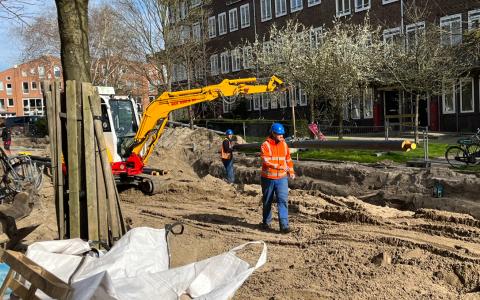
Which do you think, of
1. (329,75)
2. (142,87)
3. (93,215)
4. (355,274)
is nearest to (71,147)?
(93,215)

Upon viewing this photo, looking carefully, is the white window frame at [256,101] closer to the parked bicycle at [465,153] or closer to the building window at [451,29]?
the building window at [451,29]

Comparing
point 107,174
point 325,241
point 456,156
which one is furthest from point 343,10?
point 107,174

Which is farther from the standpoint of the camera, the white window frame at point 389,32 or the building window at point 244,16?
the building window at point 244,16

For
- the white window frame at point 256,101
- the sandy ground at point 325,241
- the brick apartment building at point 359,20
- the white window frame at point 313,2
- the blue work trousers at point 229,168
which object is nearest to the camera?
the sandy ground at point 325,241

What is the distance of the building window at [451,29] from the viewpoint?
20953mm

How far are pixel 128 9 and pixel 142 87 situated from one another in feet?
34.7

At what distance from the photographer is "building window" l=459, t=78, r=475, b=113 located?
82.2 feet

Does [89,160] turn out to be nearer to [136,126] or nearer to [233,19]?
[136,126]

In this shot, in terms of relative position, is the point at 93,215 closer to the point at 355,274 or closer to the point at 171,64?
the point at 355,274

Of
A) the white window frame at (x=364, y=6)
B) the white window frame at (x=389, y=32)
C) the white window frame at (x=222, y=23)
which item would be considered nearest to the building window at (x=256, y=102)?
the white window frame at (x=222, y=23)

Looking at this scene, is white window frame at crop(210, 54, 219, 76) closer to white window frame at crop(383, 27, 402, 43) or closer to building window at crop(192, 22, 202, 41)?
building window at crop(192, 22, 202, 41)

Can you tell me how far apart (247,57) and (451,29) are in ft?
51.9

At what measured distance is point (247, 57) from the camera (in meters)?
34.5

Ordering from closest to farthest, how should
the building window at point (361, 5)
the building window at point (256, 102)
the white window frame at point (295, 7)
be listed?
the building window at point (361, 5), the white window frame at point (295, 7), the building window at point (256, 102)
